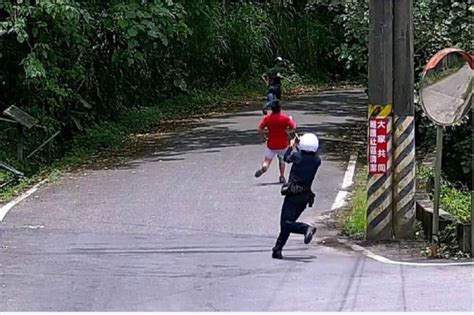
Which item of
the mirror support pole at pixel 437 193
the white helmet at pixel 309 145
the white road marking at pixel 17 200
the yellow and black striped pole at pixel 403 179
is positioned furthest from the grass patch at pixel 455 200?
A: the white road marking at pixel 17 200

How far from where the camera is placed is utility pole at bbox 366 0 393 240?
11.3 m

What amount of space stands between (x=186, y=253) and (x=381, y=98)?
10.0 feet

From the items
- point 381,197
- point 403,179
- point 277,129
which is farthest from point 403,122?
point 277,129

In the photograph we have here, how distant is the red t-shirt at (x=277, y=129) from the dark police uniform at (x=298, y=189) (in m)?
4.24

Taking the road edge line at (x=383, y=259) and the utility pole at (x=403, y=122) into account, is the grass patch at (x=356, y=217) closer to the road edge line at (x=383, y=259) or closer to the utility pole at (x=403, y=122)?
the road edge line at (x=383, y=259)

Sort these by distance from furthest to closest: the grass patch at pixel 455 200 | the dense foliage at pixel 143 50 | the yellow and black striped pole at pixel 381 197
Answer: the dense foliage at pixel 143 50
the grass patch at pixel 455 200
the yellow and black striped pole at pixel 381 197

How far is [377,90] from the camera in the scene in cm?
1139

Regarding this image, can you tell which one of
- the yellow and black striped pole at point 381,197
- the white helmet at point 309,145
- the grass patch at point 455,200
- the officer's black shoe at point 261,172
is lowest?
the grass patch at point 455,200

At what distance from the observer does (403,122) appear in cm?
1144

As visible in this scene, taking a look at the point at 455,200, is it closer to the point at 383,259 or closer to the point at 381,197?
the point at 381,197

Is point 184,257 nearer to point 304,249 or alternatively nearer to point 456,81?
point 304,249

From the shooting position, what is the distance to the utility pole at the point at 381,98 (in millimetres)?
11312

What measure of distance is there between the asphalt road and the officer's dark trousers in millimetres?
270

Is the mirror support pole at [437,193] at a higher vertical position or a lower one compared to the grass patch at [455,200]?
higher
